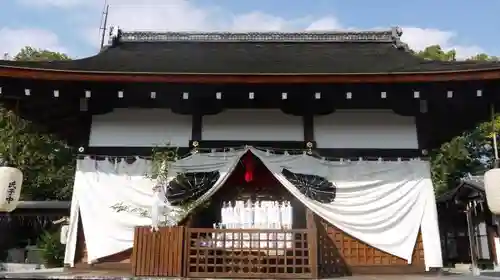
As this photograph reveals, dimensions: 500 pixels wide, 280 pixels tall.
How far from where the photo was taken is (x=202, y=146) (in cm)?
728

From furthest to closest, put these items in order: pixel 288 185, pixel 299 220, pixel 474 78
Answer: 1. pixel 299 220
2. pixel 288 185
3. pixel 474 78

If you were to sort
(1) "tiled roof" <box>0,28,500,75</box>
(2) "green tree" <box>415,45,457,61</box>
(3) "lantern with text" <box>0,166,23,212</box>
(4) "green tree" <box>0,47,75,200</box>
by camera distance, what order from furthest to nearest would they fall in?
1. (2) "green tree" <box>415,45,457,61</box>
2. (4) "green tree" <box>0,47,75,200</box>
3. (1) "tiled roof" <box>0,28,500,75</box>
4. (3) "lantern with text" <box>0,166,23,212</box>

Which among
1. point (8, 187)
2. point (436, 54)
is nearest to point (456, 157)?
point (436, 54)

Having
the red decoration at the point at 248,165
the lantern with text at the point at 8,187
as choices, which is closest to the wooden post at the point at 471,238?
the red decoration at the point at 248,165

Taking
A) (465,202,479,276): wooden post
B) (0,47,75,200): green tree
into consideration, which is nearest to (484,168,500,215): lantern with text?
(465,202,479,276): wooden post

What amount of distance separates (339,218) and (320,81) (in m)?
2.20

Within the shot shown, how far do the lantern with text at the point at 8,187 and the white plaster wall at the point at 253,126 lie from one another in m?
3.05

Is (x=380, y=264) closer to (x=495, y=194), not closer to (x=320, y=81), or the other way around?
(x=495, y=194)

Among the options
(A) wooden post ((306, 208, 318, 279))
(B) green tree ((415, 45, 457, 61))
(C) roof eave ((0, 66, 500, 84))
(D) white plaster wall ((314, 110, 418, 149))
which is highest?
(B) green tree ((415, 45, 457, 61))

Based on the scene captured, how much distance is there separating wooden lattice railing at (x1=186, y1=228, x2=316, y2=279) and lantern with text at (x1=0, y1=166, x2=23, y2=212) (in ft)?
9.95

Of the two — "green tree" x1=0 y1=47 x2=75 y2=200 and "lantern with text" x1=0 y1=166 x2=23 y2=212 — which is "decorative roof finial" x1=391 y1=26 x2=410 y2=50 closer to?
"lantern with text" x1=0 y1=166 x2=23 y2=212

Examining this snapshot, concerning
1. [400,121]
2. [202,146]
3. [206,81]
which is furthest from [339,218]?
[206,81]

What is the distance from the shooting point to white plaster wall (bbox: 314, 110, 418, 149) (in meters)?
7.32

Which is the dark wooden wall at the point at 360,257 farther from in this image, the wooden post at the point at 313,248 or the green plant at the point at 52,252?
the green plant at the point at 52,252
